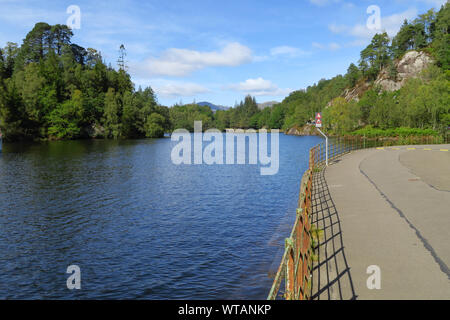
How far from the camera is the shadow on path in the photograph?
6.34 metres

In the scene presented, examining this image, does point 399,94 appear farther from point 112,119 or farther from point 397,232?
point 397,232

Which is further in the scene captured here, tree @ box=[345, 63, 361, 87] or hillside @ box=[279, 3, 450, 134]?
tree @ box=[345, 63, 361, 87]

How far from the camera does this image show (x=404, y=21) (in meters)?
135

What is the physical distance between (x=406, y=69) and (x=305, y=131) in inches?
1927

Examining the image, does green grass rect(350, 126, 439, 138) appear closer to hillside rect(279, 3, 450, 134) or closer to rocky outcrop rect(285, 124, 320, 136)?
hillside rect(279, 3, 450, 134)

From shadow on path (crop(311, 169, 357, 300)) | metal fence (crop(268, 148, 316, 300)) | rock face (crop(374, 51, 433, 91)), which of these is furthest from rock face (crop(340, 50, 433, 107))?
metal fence (crop(268, 148, 316, 300))

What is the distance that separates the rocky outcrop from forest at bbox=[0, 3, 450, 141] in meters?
13.1

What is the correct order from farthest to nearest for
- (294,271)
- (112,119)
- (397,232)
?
(112,119), (397,232), (294,271)

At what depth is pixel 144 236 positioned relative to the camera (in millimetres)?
14055

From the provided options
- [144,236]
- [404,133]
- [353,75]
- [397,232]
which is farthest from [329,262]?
[353,75]

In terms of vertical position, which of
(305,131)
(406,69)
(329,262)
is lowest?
(329,262)

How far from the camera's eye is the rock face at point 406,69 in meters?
111
